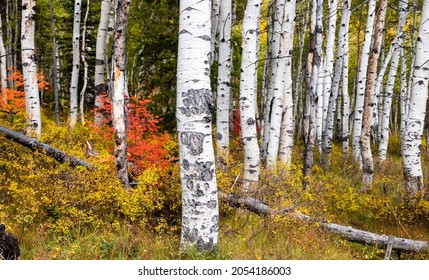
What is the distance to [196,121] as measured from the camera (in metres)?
3.43

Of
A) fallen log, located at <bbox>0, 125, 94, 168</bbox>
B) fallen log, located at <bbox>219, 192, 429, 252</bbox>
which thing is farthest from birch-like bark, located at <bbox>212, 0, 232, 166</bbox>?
fallen log, located at <bbox>0, 125, 94, 168</bbox>

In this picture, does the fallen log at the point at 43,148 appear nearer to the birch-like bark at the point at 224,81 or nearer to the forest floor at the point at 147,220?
the forest floor at the point at 147,220

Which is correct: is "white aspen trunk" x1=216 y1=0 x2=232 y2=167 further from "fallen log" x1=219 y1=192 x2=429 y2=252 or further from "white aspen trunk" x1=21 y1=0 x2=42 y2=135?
"white aspen trunk" x1=21 y1=0 x2=42 y2=135

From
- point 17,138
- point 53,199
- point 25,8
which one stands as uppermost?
point 25,8

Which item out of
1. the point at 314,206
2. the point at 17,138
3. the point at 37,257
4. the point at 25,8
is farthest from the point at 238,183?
the point at 25,8

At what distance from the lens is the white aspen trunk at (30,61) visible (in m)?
6.98

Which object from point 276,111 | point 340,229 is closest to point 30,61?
point 276,111

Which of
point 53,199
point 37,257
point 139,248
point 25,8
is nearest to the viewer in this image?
point 37,257

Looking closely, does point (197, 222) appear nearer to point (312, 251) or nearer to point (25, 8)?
point (312, 251)

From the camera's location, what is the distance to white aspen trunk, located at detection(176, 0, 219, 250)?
133 inches

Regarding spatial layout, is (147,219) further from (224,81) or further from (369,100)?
(369,100)

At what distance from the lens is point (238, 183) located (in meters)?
6.19

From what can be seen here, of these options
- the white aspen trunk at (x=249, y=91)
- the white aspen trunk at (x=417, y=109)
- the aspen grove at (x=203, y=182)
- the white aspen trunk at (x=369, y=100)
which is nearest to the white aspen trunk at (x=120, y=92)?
the aspen grove at (x=203, y=182)

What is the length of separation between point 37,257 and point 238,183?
3387 mm
